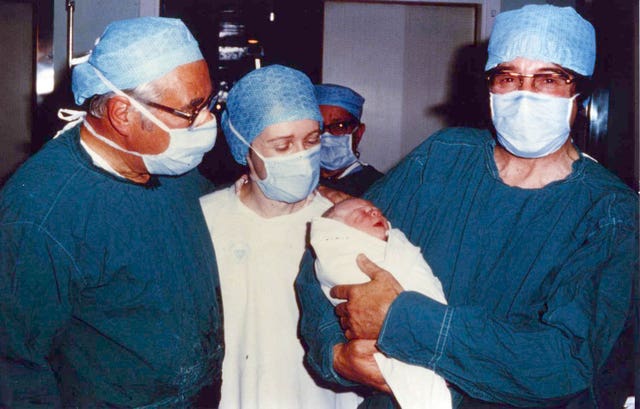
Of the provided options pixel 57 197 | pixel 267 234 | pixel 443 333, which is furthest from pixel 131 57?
pixel 443 333

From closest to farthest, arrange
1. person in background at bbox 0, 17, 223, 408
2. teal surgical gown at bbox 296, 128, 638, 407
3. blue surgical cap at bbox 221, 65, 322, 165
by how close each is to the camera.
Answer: teal surgical gown at bbox 296, 128, 638, 407 → person in background at bbox 0, 17, 223, 408 → blue surgical cap at bbox 221, 65, 322, 165

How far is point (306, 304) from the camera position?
1624 millimetres

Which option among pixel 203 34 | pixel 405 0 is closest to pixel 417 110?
pixel 405 0

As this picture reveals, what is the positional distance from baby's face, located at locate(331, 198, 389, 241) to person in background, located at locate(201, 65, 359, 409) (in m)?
0.33

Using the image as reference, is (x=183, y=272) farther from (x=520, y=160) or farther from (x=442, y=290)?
(x=520, y=160)

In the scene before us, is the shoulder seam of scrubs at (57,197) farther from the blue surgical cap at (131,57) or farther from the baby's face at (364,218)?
the baby's face at (364,218)

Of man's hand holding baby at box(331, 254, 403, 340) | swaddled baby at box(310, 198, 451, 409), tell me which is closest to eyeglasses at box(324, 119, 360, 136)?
swaddled baby at box(310, 198, 451, 409)

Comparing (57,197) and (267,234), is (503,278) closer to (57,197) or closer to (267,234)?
(267,234)

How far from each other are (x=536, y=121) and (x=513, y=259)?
39cm

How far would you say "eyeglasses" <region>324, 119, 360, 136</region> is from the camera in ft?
10.2

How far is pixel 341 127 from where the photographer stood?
311 centimetres

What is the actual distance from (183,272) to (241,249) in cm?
34

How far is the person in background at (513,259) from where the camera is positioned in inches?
47.0

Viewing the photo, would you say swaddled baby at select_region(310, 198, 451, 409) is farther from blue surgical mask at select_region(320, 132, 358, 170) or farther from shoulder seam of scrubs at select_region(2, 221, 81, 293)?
blue surgical mask at select_region(320, 132, 358, 170)
